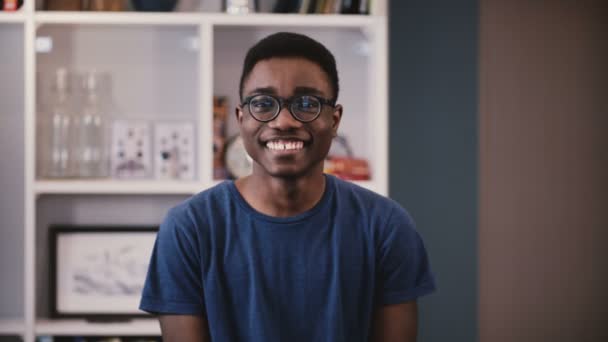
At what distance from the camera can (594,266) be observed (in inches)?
123

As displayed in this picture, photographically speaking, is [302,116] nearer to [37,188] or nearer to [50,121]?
[37,188]

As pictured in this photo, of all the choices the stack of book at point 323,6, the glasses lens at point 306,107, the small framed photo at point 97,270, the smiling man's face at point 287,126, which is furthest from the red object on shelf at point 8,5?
the glasses lens at point 306,107

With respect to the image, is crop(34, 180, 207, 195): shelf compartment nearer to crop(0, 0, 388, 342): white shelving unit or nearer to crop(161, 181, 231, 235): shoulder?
crop(0, 0, 388, 342): white shelving unit

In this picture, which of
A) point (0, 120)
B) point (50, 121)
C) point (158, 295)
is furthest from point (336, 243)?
point (0, 120)

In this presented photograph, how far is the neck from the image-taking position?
1323 mm

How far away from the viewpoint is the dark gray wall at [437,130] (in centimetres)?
290

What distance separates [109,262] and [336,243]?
5.23ft

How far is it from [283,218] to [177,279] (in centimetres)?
24

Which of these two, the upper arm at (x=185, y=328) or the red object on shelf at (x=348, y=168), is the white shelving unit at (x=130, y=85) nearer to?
the red object on shelf at (x=348, y=168)

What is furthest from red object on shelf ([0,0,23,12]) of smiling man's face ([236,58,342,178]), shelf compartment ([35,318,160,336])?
smiling man's face ([236,58,342,178])

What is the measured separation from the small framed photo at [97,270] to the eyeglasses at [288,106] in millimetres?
1530

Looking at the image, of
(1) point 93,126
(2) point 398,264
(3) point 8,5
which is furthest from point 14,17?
(2) point 398,264

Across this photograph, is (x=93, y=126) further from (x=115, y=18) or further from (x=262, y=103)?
(x=262, y=103)

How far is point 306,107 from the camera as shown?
1274 millimetres
